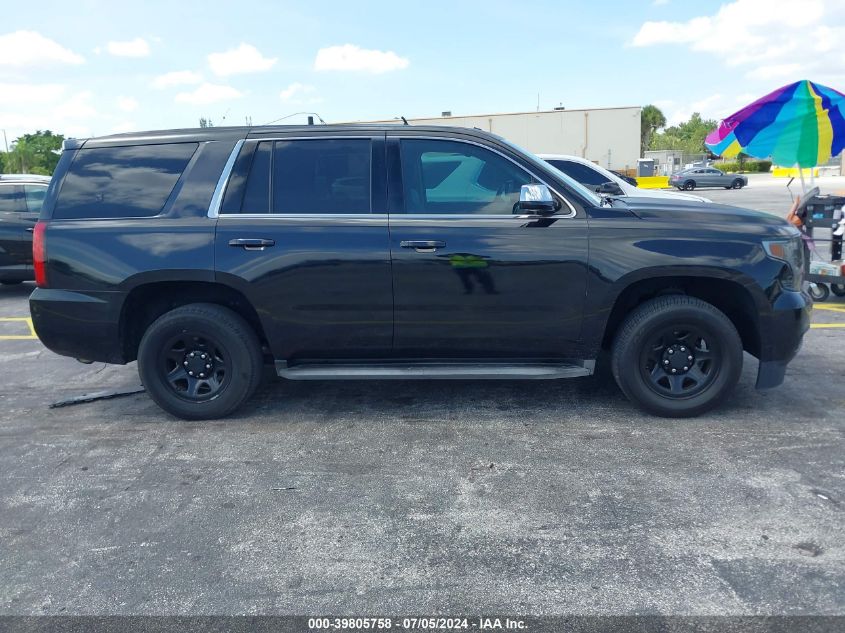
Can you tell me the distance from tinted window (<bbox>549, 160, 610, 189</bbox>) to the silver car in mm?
31504

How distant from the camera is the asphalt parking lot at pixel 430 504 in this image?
2848mm

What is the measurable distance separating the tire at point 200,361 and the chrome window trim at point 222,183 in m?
0.64

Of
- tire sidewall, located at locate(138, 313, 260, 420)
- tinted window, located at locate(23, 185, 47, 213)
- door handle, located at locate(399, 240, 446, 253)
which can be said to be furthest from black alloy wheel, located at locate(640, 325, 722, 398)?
tinted window, located at locate(23, 185, 47, 213)

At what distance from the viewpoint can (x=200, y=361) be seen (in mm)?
4773

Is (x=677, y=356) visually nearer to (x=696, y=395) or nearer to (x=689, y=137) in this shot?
→ (x=696, y=395)

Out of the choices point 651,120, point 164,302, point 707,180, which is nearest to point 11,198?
point 164,302

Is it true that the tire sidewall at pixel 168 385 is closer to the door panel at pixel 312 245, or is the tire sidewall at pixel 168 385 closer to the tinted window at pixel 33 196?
the door panel at pixel 312 245

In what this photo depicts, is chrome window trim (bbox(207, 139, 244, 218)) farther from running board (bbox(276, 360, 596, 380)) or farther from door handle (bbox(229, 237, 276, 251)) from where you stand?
running board (bbox(276, 360, 596, 380))

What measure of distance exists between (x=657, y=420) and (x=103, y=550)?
3.35 metres

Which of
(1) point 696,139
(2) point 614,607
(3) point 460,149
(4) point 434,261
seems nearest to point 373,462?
(4) point 434,261

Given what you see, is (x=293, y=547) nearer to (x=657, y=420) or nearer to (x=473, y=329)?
(x=473, y=329)

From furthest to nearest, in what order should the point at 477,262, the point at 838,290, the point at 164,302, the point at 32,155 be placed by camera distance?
the point at 32,155 → the point at 838,290 → the point at 164,302 → the point at 477,262

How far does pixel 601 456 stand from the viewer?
4.09 meters

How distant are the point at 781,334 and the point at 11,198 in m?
9.93
